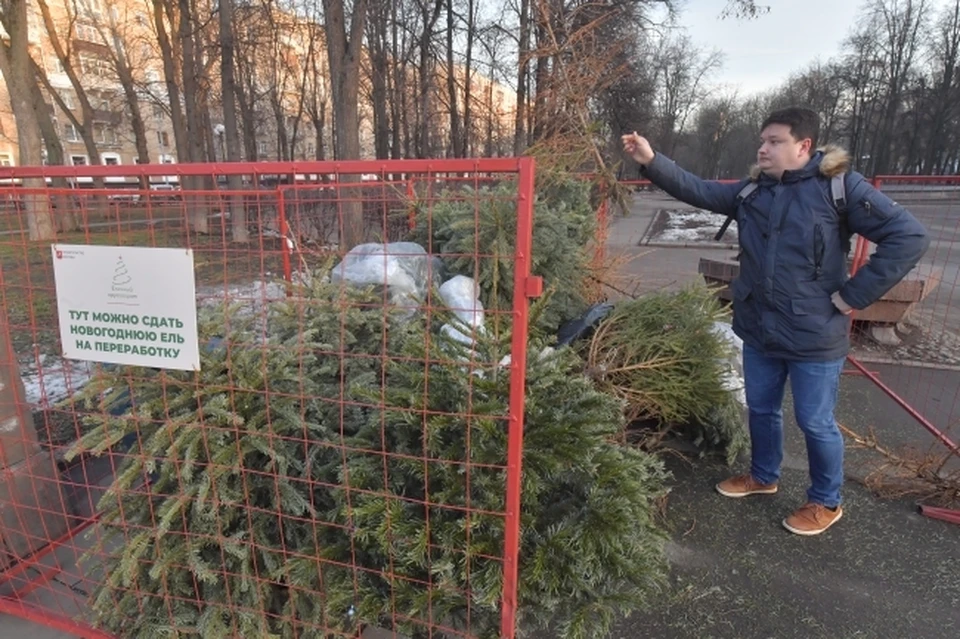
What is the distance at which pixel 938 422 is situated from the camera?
440 cm

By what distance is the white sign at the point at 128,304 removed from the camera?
1787 millimetres

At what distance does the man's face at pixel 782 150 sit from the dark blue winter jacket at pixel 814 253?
0.05m

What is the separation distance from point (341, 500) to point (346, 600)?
348mm

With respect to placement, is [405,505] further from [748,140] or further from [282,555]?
[748,140]

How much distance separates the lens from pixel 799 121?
8.55 feet

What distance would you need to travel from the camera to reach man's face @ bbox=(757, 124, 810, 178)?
2.62 meters

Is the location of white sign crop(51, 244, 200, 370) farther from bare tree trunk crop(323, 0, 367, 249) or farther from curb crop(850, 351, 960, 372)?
bare tree trunk crop(323, 0, 367, 249)

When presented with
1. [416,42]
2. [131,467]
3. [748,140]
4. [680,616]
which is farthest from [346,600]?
[748,140]

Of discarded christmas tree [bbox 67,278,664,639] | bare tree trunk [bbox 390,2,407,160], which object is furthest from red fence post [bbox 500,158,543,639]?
bare tree trunk [bbox 390,2,407,160]

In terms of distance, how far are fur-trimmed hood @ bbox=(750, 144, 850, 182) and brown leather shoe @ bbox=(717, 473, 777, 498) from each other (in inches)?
70.7

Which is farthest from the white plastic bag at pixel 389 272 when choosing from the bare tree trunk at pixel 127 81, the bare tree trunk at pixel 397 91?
the bare tree trunk at pixel 397 91

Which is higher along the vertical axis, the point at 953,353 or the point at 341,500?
the point at 341,500

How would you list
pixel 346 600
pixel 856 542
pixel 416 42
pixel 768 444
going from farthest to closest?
1. pixel 416 42
2. pixel 768 444
3. pixel 856 542
4. pixel 346 600

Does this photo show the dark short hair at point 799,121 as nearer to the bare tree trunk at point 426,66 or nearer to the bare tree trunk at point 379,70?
A: the bare tree trunk at point 379,70
